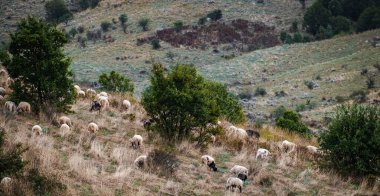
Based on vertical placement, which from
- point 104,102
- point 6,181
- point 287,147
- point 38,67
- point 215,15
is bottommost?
point 215,15

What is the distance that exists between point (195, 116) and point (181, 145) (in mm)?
1021

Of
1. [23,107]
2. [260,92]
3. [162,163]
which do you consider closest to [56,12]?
[260,92]

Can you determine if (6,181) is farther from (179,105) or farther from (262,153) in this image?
(262,153)

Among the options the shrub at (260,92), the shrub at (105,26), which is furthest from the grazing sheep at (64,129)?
the shrub at (105,26)

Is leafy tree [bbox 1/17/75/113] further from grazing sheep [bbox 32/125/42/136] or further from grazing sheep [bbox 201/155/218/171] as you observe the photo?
grazing sheep [bbox 201/155/218/171]

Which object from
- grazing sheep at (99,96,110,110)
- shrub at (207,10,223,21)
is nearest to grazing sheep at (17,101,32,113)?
grazing sheep at (99,96,110,110)

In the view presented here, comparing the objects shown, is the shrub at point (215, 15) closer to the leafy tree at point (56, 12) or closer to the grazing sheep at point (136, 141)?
the leafy tree at point (56, 12)

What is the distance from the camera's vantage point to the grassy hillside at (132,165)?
9.71 metres

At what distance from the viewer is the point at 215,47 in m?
71.6

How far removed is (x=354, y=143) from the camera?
12312 millimetres

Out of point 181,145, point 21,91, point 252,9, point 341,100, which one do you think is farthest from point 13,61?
point 252,9

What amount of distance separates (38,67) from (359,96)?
128 ft

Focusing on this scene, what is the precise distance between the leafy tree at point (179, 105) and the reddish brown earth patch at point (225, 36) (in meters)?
56.9

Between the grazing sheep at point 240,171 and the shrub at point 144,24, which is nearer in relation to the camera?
the grazing sheep at point 240,171
